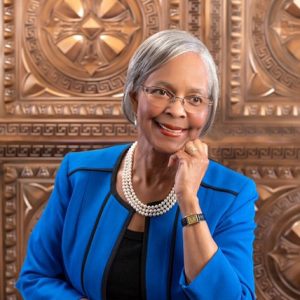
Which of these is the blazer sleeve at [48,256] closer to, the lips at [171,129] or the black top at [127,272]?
the black top at [127,272]

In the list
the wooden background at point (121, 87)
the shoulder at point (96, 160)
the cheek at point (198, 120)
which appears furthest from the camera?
the wooden background at point (121, 87)

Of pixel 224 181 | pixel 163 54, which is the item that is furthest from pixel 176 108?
pixel 224 181

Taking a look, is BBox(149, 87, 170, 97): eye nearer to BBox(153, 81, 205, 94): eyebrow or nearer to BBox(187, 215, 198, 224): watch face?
BBox(153, 81, 205, 94): eyebrow

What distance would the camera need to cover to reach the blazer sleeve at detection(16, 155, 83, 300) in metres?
1.21

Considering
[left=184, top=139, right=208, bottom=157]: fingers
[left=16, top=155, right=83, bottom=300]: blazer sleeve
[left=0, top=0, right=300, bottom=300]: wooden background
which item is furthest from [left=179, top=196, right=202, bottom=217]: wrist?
[left=0, top=0, right=300, bottom=300]: wooden background

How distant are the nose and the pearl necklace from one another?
0.62 feet

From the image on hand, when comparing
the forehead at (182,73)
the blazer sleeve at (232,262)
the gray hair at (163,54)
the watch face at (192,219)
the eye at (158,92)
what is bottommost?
the blazer sleeve at (232,262)

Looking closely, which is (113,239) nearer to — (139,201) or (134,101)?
(139,201)

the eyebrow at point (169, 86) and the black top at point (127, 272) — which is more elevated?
the eyebrow at point (169, 86)

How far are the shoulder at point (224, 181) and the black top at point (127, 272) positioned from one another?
0.63 feet

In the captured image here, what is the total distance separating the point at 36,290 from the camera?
1199mm

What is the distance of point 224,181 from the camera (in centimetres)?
118

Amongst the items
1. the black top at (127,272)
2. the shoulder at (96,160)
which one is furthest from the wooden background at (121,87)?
the black top at (127,272)

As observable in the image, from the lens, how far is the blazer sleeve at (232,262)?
1013 millimetres
